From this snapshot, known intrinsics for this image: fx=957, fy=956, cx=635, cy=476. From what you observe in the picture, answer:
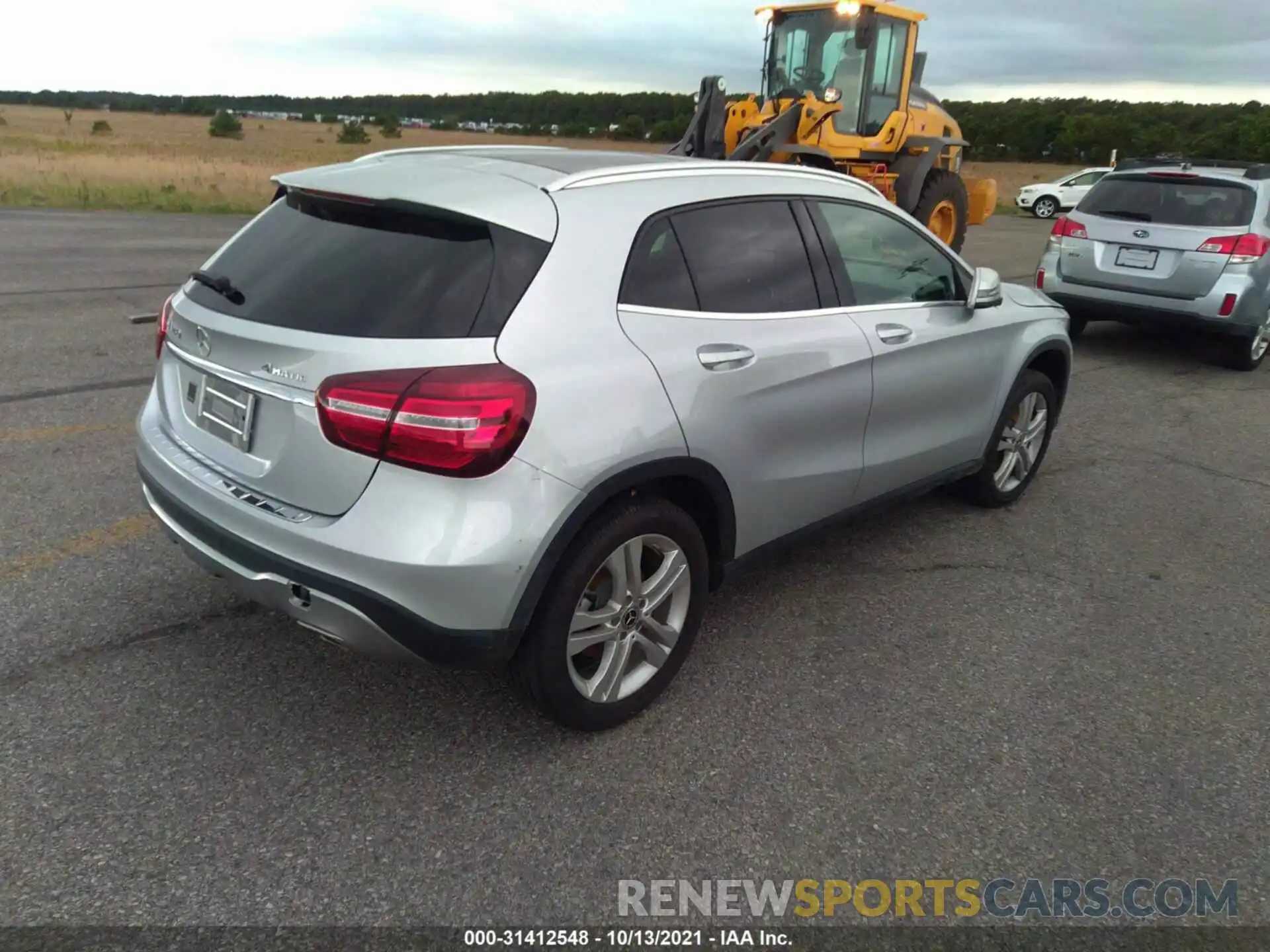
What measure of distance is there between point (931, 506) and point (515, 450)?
3285 mm

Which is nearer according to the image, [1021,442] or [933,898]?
[933,898]

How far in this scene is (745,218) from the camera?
342cm

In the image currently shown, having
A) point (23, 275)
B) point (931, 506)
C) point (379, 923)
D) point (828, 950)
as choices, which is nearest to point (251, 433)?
point (379, 923)

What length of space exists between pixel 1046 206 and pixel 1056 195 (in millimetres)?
415

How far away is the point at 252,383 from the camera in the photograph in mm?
2705

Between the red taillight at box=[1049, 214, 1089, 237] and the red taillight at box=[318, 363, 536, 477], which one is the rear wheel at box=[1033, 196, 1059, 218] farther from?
the red taillight at box=[318, 363, 536, 477]

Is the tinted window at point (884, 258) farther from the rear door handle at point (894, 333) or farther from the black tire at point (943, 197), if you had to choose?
the black tire at point (943, 197)

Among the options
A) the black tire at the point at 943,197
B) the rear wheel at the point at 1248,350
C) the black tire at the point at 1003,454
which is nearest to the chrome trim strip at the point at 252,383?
the black tire at the point at 1003,454

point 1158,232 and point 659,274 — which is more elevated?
point 1158,232

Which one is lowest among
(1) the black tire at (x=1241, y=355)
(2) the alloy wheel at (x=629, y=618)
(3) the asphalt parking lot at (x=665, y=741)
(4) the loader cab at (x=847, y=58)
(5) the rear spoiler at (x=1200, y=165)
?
(3) the asphalt parking lot at (x=665, y=741)

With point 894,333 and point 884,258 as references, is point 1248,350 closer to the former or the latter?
point 884,258

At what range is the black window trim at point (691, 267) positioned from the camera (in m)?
2.94

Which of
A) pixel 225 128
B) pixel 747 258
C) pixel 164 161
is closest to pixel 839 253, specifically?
pixel 747 258

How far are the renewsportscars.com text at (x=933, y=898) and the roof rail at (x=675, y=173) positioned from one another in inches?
80.4
